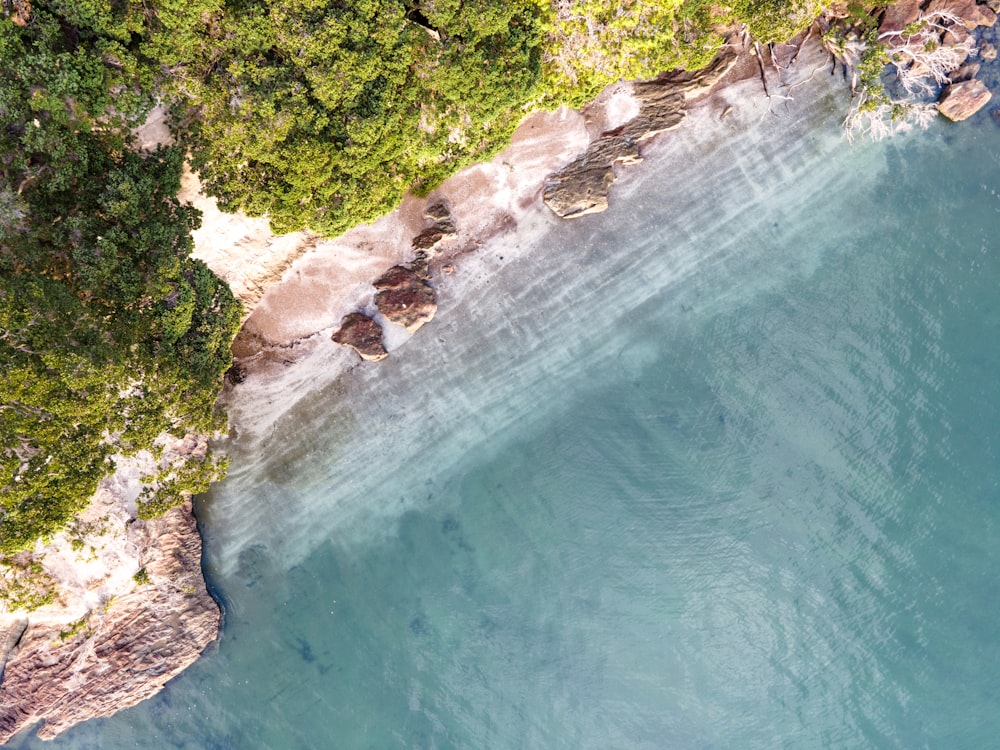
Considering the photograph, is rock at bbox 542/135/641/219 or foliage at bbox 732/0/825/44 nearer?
foliage at bbox 732/0/825/44

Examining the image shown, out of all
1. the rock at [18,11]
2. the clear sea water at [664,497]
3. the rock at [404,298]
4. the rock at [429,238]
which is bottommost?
the clear sea water at [664,497]

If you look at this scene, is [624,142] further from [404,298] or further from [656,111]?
[404,298]

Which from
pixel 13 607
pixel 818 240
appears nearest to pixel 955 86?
pixel 818 240

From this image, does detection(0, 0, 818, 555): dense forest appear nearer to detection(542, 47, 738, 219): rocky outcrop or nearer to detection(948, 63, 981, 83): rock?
detection(542, 47, 738, 219): rocky outcrop

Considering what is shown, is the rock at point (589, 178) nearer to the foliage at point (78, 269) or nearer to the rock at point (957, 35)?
the rock at point (957, 35)

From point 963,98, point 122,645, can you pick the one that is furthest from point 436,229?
point 963,98

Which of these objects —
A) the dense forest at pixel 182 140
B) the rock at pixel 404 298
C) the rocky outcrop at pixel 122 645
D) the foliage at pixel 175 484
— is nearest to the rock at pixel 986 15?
the dense forest at pixel 182 140

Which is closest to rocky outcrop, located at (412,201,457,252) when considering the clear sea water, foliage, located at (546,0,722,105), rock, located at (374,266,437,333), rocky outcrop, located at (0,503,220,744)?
rock, located at (374,266,437,333)
